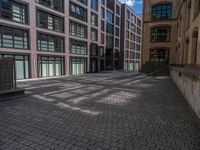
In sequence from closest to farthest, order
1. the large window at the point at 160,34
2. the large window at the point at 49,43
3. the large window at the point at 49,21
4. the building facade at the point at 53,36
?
the building facade at the point at 53,36 < the large window at the point at 49,21 < the large window at the point at 49,43 < the large window at the point at 160,34

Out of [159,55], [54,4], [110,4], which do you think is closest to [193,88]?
[54,4]

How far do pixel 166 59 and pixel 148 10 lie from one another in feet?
32.5

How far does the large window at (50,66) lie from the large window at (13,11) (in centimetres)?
530

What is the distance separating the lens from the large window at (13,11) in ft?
52.4

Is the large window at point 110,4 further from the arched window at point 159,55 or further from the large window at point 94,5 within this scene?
the arched window at point 159,55

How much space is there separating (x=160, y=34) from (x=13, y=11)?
2378cm

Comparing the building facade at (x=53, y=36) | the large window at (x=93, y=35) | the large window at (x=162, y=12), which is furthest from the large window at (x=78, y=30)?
the large window at (x=162, y=12)

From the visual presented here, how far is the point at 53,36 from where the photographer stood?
73.3 feet

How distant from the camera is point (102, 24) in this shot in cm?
3756

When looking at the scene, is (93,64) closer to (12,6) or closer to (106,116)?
(12,6)

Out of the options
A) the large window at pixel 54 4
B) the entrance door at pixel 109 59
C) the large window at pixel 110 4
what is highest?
the large window at pixel 110 4

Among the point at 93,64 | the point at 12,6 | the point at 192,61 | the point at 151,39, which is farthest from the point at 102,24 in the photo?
the point at 192,61

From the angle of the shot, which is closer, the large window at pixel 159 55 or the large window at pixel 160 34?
the large window at pixel 160 34

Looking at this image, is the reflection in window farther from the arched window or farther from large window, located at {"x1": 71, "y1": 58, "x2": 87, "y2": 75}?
the arched window
